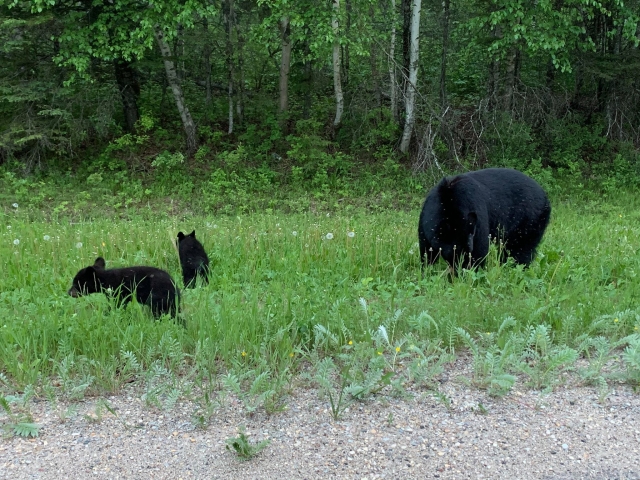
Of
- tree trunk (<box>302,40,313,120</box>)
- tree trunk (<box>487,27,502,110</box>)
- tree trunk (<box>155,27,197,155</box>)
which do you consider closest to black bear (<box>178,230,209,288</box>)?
tree trunk (<box>155,27,197,155</box>)

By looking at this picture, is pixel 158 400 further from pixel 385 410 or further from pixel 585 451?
pixel 585 451

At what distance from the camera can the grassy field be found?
3842 millimetres

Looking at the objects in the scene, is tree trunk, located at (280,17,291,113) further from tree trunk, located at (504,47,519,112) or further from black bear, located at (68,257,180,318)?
black bear, located at (68,257,180,318)

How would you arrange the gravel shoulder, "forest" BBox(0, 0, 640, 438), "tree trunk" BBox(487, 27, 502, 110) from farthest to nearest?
"tree trunk" BBox(487, 27, 502, 110) → "forest" BBox(0, 0, 640, 438) → the gravel shoulder

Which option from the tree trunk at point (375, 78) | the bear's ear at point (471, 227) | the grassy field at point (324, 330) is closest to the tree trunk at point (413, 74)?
the tree trunk at point (375, 78)

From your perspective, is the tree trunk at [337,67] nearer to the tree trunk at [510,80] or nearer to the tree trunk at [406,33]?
the tree trunk at [406,33]

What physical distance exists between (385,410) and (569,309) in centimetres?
218

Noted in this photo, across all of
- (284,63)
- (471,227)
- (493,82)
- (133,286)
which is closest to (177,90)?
(284,63)

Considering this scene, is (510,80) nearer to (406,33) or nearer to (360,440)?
(406,33)

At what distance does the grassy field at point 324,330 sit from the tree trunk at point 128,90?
10350mm

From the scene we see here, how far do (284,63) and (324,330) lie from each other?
13.7 metres

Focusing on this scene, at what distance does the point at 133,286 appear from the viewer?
5.42 m

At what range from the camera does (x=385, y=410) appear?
3.55 m

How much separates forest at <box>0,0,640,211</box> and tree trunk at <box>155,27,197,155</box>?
0.13ft
